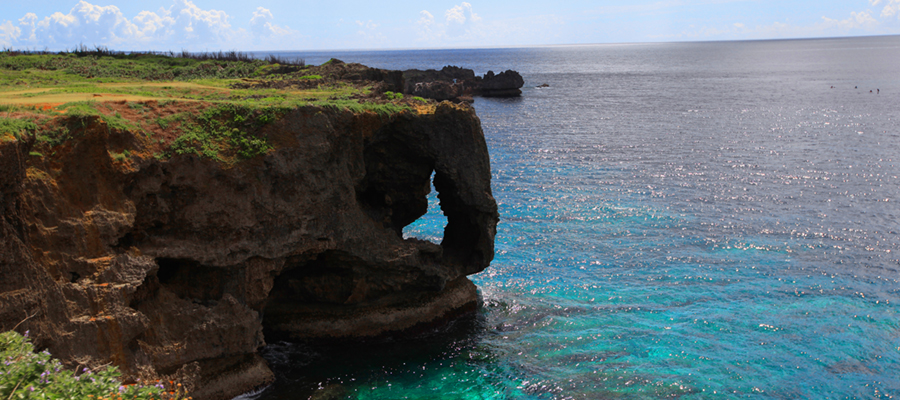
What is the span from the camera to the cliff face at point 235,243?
44.3 ft

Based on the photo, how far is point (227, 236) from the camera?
54.0 feet

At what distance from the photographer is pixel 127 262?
1447 centimetres

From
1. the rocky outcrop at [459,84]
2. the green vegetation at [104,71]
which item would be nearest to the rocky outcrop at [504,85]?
the rocky outcrop at [459,84]

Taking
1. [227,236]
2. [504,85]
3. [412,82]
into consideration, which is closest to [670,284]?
[227,236]

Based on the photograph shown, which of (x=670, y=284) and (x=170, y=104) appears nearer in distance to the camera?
(x=170, y=104)

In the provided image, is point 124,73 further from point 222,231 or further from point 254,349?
point 254,349

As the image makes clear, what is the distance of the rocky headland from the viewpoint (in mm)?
13508

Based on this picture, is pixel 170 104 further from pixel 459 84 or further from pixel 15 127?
pixel 459 84

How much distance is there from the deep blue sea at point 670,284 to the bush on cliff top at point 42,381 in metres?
6.82

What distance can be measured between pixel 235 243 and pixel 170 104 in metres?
4.60

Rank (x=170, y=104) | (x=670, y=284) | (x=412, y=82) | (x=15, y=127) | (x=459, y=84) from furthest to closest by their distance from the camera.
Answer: (x=412, y=82) → (x=459, y=84) → (x=670, y=284) → (x=170, y=104) → (x=15, y=127)

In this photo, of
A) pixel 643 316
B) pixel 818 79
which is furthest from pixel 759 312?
pixel 818 79

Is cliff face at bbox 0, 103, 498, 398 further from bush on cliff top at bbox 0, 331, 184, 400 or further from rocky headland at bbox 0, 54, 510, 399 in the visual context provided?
bush on cliff top at bbox 0, 331, 184, 400

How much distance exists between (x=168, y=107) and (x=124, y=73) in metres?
13.5
